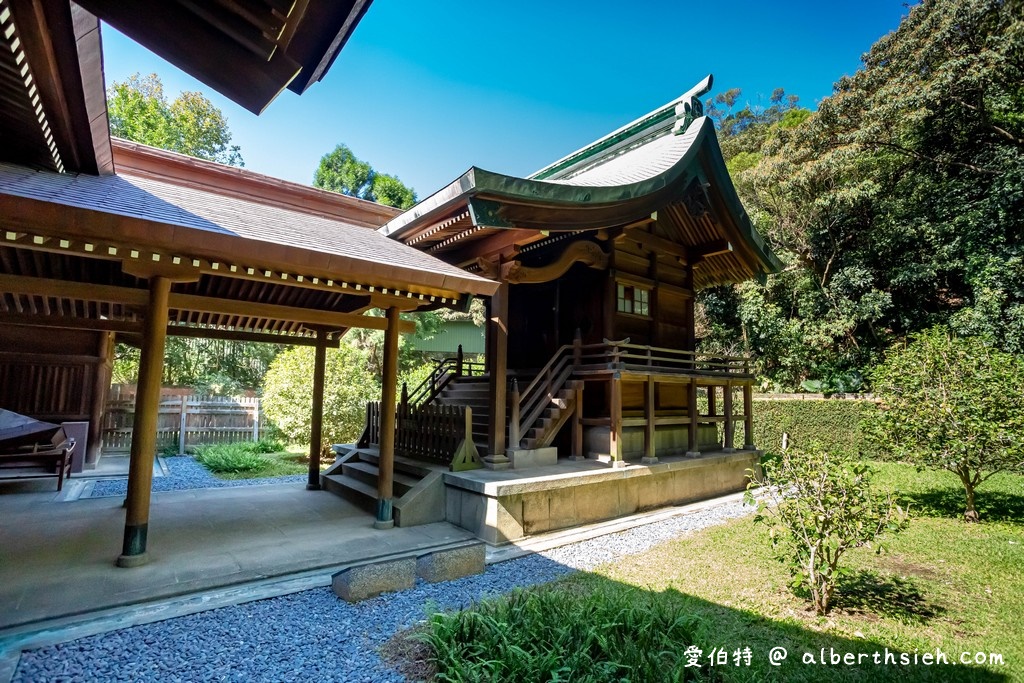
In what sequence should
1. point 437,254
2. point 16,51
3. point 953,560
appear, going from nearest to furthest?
point 16,51 < point 953,560 < point 437,254

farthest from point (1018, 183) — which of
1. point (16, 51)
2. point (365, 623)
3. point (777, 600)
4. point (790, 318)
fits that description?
point (16, 51)

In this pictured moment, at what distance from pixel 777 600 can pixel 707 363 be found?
543 cm

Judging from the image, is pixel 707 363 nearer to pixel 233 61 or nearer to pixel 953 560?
pixel 953 560

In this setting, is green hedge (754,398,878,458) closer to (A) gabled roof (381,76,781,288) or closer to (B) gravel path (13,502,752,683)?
(A) gabled roof (381,76,781,288)

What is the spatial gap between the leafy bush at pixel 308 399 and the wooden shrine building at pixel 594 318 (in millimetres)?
4228

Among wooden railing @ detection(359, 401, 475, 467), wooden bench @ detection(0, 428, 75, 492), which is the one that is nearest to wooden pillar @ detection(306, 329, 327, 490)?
wooden railing @ detection(359, 401, 475, 467)

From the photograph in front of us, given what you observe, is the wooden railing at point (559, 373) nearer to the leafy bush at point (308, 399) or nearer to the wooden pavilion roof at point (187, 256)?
the wooden pavilion roof at point (187, 256)

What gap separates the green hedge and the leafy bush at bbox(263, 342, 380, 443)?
38.1 feet

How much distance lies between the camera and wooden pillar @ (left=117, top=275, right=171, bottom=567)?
14.0ft

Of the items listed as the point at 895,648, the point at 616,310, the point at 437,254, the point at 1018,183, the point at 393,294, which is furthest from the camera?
the point at 1018,183

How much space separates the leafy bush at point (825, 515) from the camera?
13.1ft

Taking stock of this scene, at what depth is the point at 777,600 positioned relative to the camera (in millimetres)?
4199

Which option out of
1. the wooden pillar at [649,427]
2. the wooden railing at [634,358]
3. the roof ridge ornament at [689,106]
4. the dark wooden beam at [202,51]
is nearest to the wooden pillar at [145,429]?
the dark wooden beam at [202,51]

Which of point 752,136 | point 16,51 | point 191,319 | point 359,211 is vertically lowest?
point 191,319
